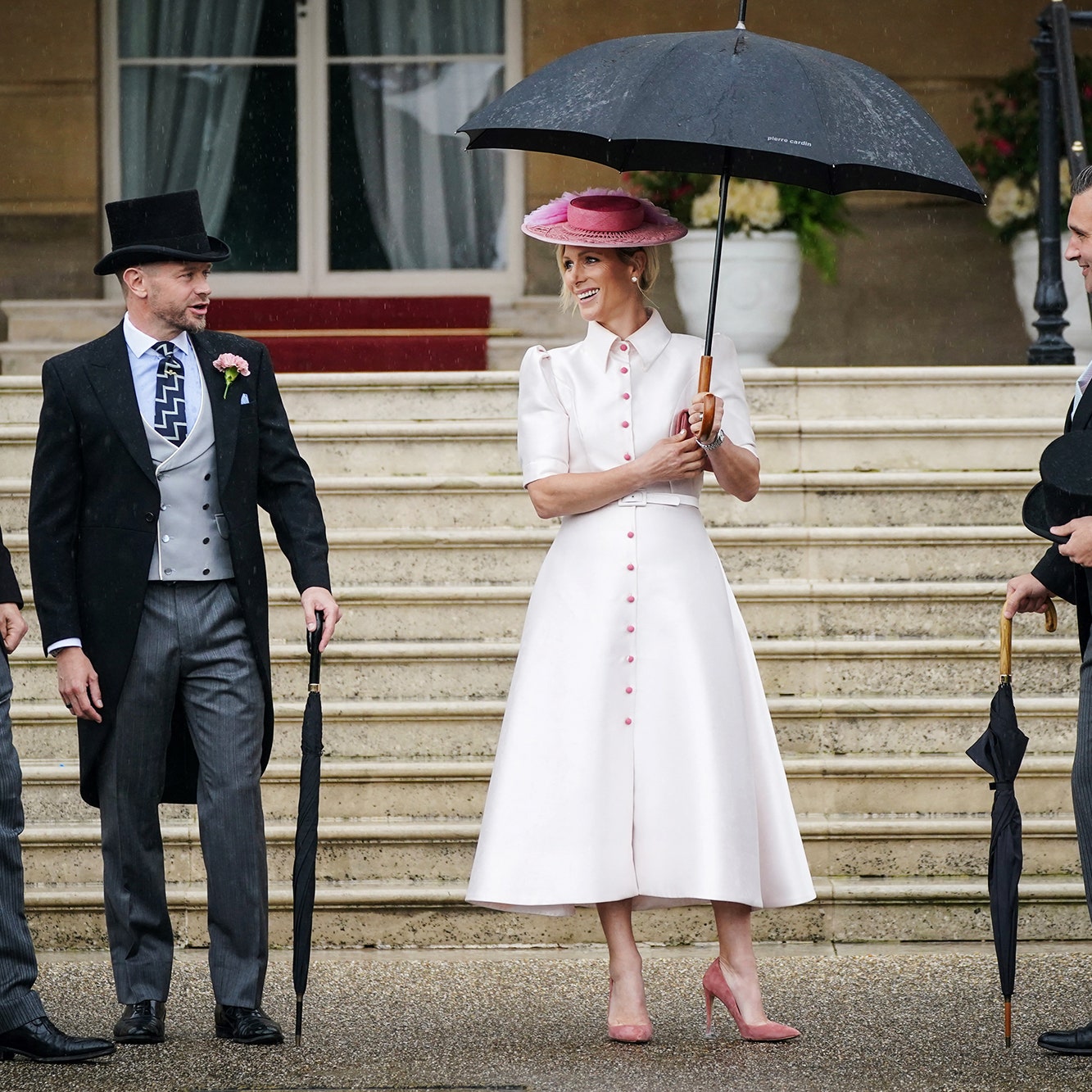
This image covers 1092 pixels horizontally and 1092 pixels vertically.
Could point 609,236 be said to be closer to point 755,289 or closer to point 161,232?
point 161,232

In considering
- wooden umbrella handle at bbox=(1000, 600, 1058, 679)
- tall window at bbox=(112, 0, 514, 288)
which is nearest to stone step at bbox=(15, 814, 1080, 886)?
wooden umbrella handle at bbox=(1000, 600, 1058, 679)

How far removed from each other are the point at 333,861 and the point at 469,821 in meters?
0.42

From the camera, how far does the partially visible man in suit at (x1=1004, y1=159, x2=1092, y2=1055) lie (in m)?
4.11

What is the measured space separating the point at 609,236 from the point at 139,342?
1126mm

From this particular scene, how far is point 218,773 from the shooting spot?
4.45 metres

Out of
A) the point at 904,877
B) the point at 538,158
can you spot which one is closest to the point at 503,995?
the point at 904,877

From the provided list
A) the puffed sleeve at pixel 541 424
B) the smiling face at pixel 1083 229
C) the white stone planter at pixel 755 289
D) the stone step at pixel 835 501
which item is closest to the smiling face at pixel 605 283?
the puffed sleeve at pixel 541 424

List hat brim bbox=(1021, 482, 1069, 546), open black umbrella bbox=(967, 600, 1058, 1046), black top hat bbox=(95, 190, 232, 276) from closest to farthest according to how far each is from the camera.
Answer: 1. open black umbrella bbox=(967, 600, 1058, 1046)
2. hat brim bbox=(1021, 482, 1069, 546)
3. black top hat bbox=(95, 190, 232, 276)

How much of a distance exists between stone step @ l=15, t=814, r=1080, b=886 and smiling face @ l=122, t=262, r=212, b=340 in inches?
66.6

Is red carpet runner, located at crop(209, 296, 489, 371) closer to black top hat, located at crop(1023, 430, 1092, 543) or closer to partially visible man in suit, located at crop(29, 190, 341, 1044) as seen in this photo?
partially visible man in suit, located at crop(29, 190, 341, 1044)

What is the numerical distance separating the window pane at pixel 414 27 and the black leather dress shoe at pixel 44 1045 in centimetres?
686

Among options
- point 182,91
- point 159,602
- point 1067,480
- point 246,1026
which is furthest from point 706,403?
point 182,91

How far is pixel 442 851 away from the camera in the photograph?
18.6 feet

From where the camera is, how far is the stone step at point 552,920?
17.8 feet
